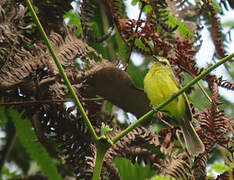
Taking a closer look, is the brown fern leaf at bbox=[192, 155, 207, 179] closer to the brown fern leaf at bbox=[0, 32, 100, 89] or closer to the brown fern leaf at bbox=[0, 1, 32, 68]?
the brown fern leaf at bbox=[0, 32, 100, 89]

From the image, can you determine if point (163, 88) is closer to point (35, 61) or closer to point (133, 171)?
point (133, 171)

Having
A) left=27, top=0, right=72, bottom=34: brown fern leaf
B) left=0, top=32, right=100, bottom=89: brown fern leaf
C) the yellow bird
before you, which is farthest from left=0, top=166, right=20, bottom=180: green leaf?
the yellow bird

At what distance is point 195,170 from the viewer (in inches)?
67.0

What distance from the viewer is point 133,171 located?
185 centimetres

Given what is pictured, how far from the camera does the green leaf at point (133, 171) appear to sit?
1832 mm

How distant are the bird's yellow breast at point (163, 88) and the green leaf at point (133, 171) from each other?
0.71 meters

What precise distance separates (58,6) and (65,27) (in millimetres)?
143

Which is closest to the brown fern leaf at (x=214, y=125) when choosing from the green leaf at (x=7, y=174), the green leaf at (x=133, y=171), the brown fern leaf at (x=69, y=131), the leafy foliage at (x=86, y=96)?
the leafy foliage at (x=86, y=96)

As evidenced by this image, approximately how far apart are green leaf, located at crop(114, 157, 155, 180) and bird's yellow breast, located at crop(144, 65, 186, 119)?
706mm

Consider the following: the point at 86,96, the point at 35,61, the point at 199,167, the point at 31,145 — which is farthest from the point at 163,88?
the point at 31,145

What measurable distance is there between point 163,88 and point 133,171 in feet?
3.30

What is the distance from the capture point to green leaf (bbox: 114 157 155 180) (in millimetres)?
1832

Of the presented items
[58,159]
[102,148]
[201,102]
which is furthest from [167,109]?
[102,148]

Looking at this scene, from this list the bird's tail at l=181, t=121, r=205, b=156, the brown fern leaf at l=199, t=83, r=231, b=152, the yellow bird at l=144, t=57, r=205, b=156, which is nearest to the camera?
the brown fern leaf at l=199, t=83, r=231, b=152
